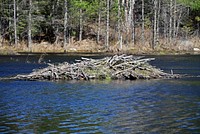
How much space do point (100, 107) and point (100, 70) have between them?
13414 mm

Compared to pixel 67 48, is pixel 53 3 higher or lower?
higher

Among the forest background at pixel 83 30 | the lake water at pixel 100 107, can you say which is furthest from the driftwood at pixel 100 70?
the forest background at pixel 83 30

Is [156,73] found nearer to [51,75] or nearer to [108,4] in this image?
[51,75]

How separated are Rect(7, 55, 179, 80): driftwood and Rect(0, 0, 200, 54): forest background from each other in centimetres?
4164

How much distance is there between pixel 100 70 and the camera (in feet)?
127

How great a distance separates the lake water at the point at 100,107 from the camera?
66.7ft

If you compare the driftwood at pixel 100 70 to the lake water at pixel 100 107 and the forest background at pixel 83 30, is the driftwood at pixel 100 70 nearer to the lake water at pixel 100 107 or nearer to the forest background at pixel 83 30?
the lake water at pixel 100 107

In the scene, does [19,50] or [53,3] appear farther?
[53,3]

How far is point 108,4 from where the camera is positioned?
289ft

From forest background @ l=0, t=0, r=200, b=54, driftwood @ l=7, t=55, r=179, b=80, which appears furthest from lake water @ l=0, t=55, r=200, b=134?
forest background @ l=0, t=0, r=200, b=54

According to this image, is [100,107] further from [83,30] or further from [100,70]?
[83,30]

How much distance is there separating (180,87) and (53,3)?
195ft

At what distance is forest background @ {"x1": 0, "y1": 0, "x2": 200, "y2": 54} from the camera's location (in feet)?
283

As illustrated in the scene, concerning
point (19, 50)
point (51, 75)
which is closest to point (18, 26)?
point (19, 50)
